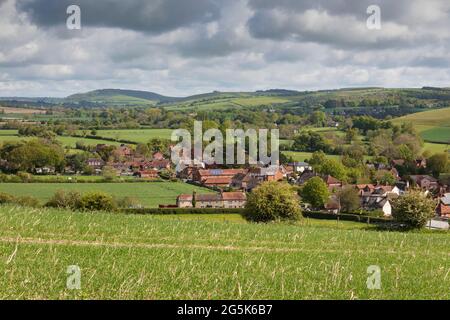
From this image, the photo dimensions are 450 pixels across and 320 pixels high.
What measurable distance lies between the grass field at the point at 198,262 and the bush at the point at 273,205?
18.1 meters

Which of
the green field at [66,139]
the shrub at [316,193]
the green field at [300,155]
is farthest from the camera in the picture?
the green field at [300,155]

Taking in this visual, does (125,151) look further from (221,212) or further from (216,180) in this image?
(221,212)

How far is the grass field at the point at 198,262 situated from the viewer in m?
10.9

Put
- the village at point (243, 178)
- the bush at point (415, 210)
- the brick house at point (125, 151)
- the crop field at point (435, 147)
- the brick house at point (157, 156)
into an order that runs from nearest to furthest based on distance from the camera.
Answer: the bush at point (415, 210), the village at point (243, 178), the brick house at point (125, 151), the brick house at point (157, 156), the crop field at point (435, 147)

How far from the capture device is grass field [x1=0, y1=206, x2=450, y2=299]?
430 inches

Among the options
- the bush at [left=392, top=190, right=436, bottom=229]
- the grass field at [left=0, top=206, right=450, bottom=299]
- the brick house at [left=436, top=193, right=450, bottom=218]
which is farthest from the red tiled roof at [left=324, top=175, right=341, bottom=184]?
the grass field at [left=0, top=206, right=450, bottom=299]

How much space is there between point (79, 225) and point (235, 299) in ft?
33.3

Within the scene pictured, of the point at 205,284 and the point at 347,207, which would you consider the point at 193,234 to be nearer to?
the point at 205,284

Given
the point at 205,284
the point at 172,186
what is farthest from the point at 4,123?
the point at 205,284

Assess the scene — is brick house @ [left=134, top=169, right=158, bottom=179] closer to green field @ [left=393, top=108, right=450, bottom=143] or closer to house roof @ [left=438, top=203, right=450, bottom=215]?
house roof @ [left=438, top=203, right=450, bottom=215]

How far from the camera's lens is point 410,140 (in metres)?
127

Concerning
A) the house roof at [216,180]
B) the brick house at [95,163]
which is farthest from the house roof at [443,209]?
the brick house at [95,163]

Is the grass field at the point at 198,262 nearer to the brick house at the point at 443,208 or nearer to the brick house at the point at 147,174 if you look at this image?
the brick house at the point at 443,208

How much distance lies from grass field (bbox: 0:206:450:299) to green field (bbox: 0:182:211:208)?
47.2 meters
